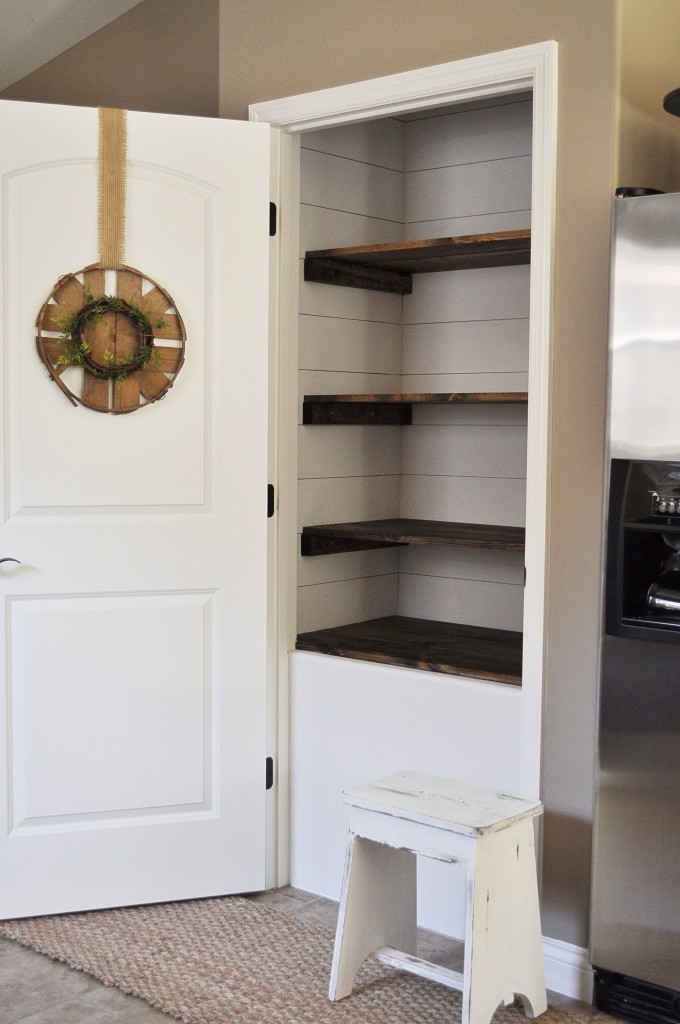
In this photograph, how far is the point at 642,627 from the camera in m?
2.34

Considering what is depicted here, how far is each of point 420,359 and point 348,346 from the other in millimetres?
306

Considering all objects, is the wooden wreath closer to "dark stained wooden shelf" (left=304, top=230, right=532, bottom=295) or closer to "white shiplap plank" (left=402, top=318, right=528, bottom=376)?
"dark stained wooden shelf" (left=304, top=230, right=532, bottom=295)

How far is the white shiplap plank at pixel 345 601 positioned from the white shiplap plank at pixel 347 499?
0.21m

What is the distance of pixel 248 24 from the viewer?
3.09 metres

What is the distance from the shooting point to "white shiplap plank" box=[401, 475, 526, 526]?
3439 millimetres

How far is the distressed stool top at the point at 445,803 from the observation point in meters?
2.34

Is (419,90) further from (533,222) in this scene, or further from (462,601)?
(462,601)

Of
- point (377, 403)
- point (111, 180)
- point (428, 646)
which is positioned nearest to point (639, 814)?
point (428, 646)

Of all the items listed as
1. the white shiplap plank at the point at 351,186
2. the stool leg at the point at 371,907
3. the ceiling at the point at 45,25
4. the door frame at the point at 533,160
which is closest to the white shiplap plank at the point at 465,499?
the door frame at the point at 533,160

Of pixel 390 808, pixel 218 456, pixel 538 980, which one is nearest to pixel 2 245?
pixel 218 456

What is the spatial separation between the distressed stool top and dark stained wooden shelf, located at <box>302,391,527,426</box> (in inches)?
40.5

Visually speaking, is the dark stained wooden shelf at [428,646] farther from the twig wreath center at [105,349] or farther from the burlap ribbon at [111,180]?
the burlap ribbon at [111,180]

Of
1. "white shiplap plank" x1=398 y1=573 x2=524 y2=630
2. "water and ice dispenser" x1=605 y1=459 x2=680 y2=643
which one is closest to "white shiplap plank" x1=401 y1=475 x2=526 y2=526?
"white shiplap plank" x1=398 y1=573 x2=524 y2=630

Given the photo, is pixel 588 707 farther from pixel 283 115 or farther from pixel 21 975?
pixel 283 115
